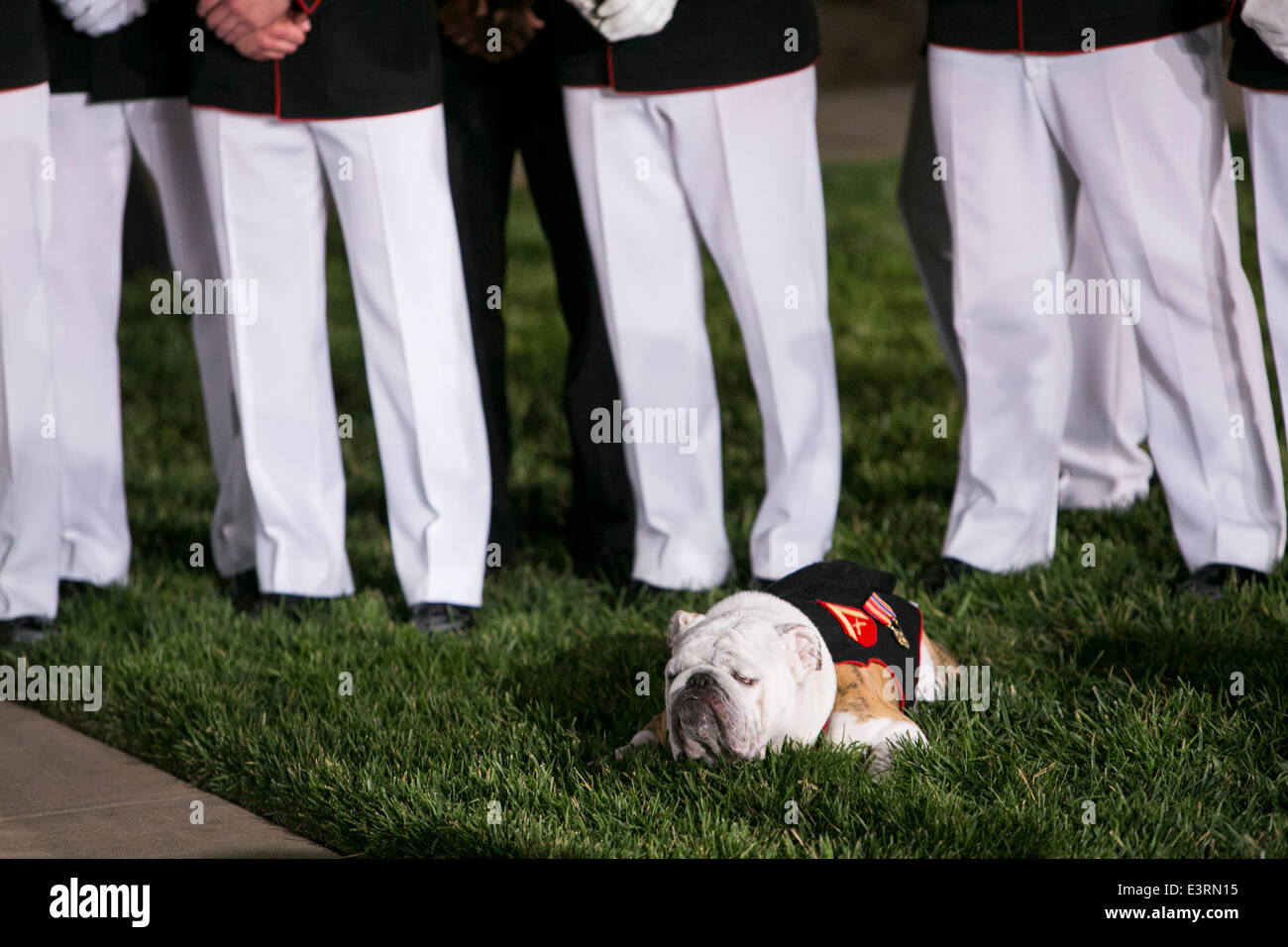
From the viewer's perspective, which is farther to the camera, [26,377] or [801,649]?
[26,377]

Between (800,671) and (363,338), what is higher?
(363,338)

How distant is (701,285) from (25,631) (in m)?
1.99

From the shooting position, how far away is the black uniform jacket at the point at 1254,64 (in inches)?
145

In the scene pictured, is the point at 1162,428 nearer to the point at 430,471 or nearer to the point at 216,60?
the point at 430,471

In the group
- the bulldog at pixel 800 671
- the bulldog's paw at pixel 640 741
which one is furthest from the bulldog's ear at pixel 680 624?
the bulldog's paw at pixel 640 741

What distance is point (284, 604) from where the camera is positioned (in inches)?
166

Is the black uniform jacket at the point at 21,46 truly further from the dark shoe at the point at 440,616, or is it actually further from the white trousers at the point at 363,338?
the dark shoe at the point at 440,616

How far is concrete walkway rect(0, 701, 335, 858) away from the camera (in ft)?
9.93

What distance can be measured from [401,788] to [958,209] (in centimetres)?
209

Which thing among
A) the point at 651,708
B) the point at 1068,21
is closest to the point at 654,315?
the point at 651,708

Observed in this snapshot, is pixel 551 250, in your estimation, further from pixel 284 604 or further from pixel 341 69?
pixel 284 604

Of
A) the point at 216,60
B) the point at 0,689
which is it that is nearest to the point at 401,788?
the point at 0,689

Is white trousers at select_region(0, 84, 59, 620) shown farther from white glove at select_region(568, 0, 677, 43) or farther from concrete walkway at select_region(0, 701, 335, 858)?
white glove at select_region(568, 0, 677, 43)

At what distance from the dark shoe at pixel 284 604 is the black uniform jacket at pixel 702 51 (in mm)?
1553
